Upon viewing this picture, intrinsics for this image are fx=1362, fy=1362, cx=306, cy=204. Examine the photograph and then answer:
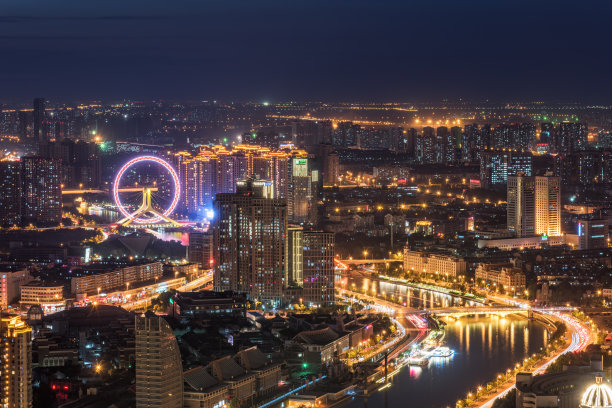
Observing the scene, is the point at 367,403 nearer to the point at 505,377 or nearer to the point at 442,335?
the point at 505,377

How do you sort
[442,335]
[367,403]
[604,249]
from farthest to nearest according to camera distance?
[604,249] → [442,335] → [367,403]

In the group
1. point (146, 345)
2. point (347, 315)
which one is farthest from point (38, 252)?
point (146, 345)

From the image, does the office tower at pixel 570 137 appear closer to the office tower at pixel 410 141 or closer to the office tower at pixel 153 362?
the office tower at pixel 410 141

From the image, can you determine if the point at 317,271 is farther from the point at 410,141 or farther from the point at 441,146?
the point at 410,141

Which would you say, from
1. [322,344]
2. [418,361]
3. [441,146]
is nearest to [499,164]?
[441,146]

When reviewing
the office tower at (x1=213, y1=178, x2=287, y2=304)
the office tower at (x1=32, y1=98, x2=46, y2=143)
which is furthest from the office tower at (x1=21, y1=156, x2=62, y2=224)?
the office tower at (x1=213, y1=178, x2=287, y2=304)

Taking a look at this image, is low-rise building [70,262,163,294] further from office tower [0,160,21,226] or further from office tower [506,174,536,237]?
office tower [0,160,21,226]
